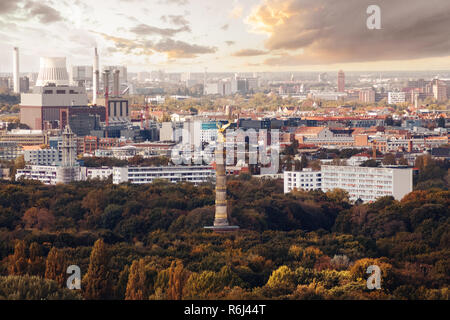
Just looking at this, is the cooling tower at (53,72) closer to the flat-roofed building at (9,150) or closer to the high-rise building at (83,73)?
the high-rise building at (83,73)

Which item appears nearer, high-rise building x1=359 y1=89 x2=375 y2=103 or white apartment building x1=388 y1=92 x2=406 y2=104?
white apartment building x1=388 y1=92 x2=406 y2=104

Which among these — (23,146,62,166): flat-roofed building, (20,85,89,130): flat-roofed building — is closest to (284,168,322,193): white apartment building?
(23,146,62,166): flat-roofed building

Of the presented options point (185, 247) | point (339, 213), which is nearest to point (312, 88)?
point (339, 213)

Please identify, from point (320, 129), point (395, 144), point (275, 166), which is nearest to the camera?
point (275, 166)

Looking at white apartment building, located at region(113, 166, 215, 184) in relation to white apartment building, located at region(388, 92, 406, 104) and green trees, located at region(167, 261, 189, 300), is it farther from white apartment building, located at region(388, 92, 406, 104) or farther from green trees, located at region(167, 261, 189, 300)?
white apartment building, located at region(388, 92, 406, 104)

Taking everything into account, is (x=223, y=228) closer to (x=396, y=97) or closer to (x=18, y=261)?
(x=18, y=261)
